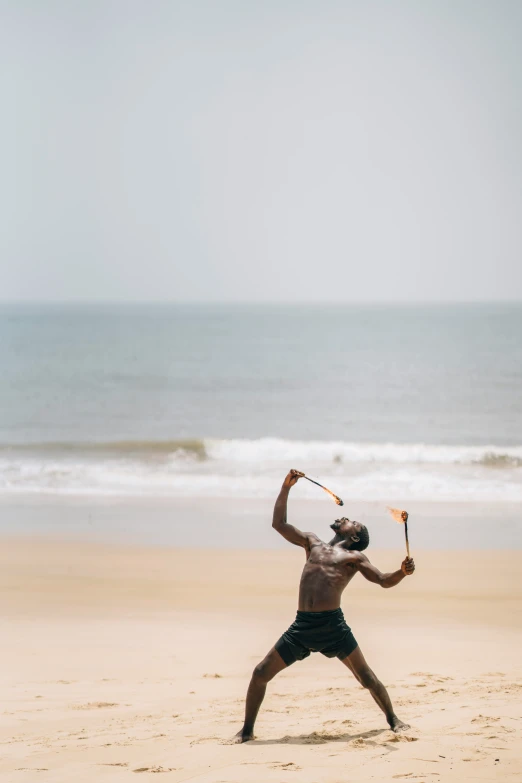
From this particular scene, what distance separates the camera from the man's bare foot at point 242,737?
17.7 feet

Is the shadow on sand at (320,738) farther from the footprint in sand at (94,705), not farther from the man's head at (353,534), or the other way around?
the footprint in sand at (94,705)

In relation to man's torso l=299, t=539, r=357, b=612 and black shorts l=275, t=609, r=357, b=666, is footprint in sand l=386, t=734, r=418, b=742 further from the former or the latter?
man's torso l=299, t=539, r=357, b=612

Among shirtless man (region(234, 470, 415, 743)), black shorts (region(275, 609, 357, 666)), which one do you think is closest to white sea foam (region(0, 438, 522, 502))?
shirtless man (region(234, 470, 415, 743))

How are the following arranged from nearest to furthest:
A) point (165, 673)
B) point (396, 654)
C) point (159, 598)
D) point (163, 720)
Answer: point (163, 720), point (165, 673), point (396, 654), point (159, 598)

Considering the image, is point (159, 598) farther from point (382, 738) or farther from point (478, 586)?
point (382, 738)

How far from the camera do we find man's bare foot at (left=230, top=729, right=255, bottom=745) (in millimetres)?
5391

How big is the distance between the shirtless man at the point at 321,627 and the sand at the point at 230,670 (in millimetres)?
273

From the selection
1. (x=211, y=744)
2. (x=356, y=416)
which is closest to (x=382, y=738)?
(x=211, y=744)

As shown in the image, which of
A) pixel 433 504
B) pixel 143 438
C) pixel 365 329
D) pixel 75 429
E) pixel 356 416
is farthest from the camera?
pixel 365 329

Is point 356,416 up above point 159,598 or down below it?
above

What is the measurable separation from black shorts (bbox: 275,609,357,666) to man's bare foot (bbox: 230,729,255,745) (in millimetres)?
500

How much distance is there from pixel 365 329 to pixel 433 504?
2939 inches

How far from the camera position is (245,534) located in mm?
14070

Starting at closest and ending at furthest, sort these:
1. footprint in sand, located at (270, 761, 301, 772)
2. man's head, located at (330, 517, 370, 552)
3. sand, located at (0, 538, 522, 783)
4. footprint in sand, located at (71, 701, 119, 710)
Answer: footprint in sand, located at (270, 761, 301, 772) < sand, located at (0, 538, 522, 783) < man's head, located at (330, 517, 370, 552) < footprint in sand, located at (71, 701, 119, 710)
